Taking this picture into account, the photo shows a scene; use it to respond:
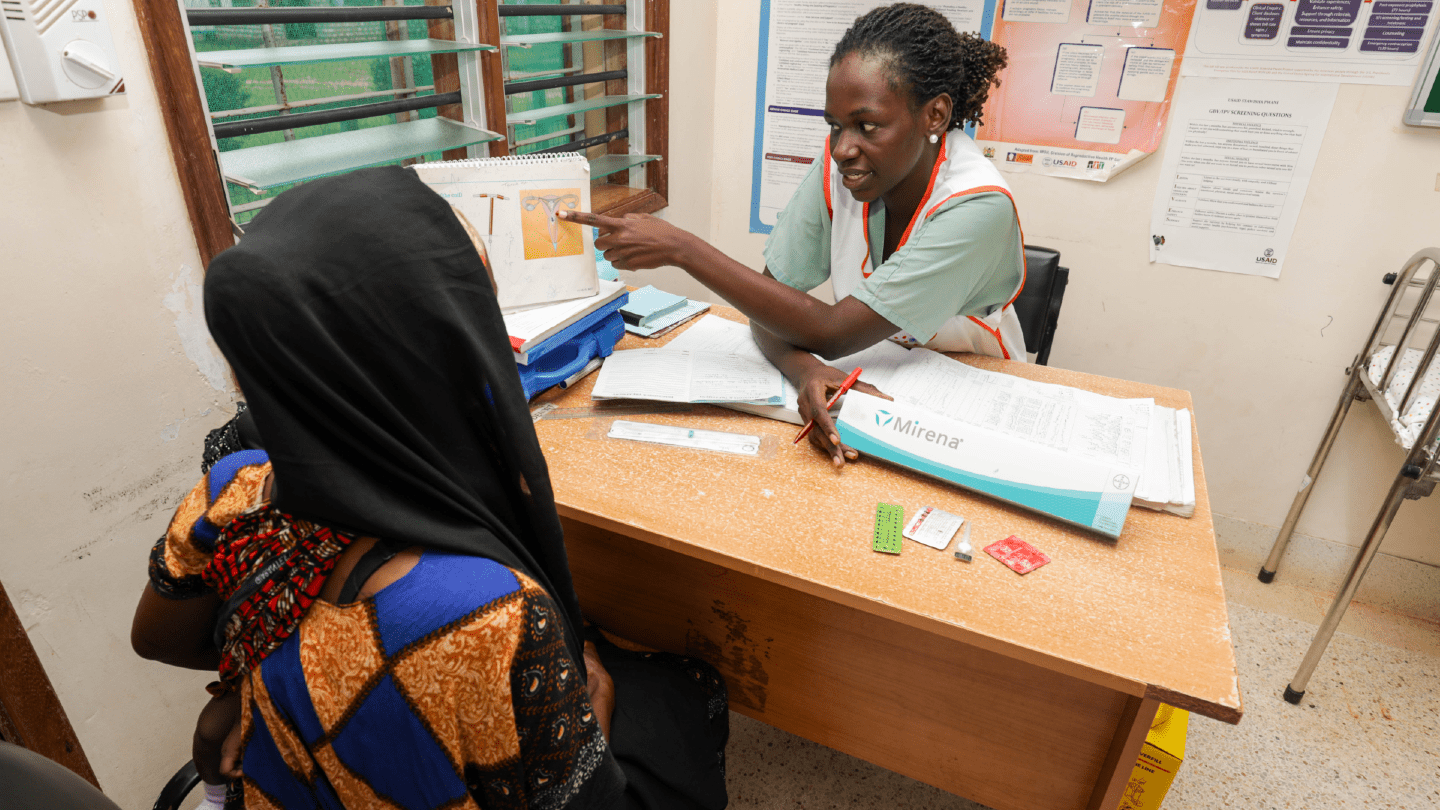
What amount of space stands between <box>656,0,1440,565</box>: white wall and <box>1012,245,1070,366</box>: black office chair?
525mm

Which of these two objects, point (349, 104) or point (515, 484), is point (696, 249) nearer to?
point (515, 484)

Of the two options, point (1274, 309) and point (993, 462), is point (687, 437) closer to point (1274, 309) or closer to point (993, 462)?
point (993, 462)

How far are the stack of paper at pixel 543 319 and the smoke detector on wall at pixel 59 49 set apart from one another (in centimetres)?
62

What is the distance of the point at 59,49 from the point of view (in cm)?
96

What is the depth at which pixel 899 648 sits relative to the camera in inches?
44.8

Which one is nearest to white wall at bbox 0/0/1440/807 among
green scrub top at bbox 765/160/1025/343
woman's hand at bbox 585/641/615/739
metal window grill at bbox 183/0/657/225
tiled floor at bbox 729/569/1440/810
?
metal window grill at bbox 183/0/657/225

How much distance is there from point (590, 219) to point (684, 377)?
0.32 metres

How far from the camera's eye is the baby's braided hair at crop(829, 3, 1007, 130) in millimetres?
1300

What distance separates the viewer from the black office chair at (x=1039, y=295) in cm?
176

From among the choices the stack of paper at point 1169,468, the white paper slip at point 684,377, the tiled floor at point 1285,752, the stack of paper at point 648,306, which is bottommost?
the tiled floor at point 1285,752

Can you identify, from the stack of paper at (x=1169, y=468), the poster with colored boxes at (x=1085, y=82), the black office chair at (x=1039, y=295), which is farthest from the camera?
the poster with colored boxes at (x=1085, y=82)

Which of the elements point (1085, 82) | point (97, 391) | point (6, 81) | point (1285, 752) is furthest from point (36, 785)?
point (1085, 82)

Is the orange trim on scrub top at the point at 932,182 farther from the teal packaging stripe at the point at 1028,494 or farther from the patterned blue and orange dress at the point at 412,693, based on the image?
the patterned blue and orange dress at the point at 412,693

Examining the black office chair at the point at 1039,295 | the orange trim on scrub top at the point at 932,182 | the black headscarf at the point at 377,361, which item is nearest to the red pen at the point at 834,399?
the orange trim on scrub top at the point at 932,182
